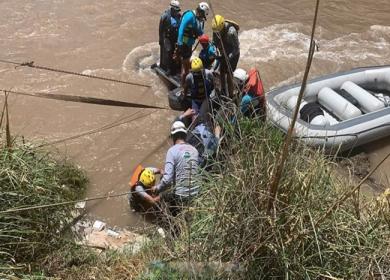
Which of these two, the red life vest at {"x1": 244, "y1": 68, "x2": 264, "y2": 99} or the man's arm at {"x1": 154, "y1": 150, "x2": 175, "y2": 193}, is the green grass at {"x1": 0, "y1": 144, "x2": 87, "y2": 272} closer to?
the man's arm at {"x1": 154, "y1": 150, "x2": 175, "y2": 193}

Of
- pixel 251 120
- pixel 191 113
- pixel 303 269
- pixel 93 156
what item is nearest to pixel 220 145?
pixel 251 120

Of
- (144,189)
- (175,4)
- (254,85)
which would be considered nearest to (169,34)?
(175,4)

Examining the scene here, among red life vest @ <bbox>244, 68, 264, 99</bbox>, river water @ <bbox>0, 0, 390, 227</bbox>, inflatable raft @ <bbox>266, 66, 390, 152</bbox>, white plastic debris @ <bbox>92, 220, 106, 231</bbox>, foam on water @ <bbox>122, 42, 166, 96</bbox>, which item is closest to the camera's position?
white plastic debris @ <bbox>92, 220, 106, 231</bbox>

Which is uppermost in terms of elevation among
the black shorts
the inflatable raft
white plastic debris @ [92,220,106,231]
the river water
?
the black shorts

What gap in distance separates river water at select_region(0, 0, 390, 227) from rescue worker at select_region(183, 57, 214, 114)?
83 centimetres

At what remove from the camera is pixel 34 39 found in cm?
955

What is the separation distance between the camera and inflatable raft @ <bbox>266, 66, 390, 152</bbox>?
665 cm

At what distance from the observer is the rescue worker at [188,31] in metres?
7.41

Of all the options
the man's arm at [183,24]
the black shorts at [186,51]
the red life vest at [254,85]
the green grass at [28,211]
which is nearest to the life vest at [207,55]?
the black shorts at [186,51]

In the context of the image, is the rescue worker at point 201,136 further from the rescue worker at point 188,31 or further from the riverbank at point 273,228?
the rescue worker at point 188,31

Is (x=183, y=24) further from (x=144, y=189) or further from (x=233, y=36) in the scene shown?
(x=144, y=189)

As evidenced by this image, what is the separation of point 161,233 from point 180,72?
14.0ft

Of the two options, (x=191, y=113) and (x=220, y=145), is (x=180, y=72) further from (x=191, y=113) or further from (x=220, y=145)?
(x=220, y=145)

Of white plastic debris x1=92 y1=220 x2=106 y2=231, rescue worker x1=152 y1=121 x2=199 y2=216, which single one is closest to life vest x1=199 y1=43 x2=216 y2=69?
rescue worker x1=152 y1=121 x2=199 y2=216
